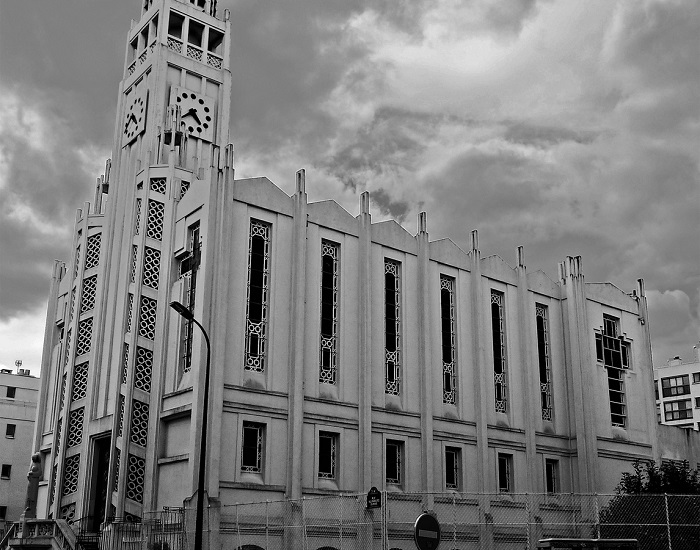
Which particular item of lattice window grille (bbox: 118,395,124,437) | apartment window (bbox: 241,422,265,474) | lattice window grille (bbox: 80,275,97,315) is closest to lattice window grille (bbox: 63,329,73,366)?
lattice window grille (bbox: 80,275,97,315)

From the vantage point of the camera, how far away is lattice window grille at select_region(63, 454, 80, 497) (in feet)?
124

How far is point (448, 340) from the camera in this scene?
40344mm

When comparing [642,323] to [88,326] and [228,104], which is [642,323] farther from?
[88,326]

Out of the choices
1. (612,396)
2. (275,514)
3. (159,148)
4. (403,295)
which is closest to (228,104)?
(159,148)

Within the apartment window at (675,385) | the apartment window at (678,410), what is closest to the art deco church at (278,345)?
the apartment window at (678,410)

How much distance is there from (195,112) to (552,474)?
2628cm

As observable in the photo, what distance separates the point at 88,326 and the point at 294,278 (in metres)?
12.3

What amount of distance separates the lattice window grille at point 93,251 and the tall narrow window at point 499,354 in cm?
2041

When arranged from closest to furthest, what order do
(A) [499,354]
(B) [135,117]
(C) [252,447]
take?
(C) [252,447]
(A) [499,354]
(B) [135,117]

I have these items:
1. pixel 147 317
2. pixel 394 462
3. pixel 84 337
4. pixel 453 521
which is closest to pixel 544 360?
pixel 394 462

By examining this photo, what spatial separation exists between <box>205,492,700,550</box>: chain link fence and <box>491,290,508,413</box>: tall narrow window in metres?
4.96

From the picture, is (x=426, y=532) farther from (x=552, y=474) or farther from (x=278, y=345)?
(x=552, y=474)

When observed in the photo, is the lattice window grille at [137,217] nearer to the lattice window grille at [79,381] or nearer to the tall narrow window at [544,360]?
the lattice window grille at [79,381]

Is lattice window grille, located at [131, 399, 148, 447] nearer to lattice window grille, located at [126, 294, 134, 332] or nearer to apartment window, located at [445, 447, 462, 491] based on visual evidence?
lattice window grille, located at [126, 294, 134, 332]
